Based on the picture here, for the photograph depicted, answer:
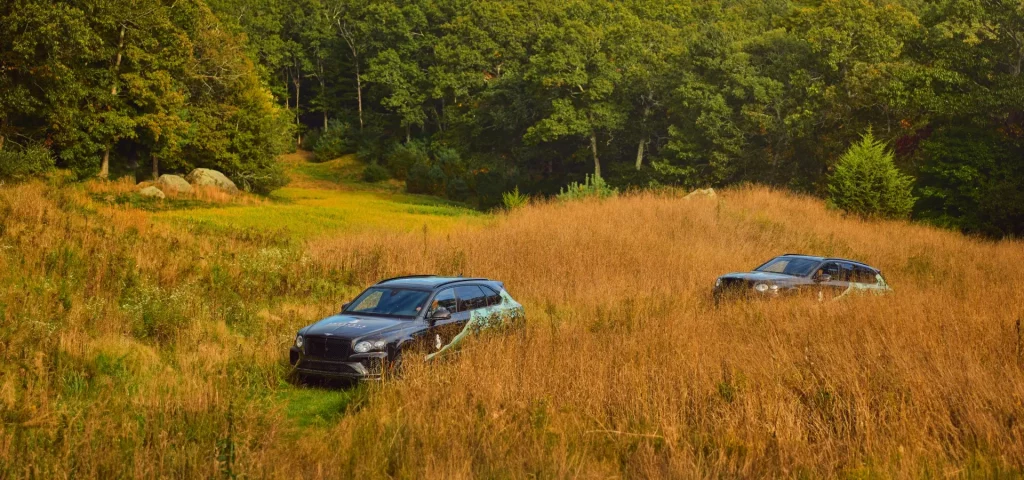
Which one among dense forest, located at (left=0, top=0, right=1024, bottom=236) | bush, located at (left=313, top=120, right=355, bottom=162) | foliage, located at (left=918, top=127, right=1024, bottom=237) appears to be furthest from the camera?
bush, located at (left=313, top=120, right=355, bottom=162)

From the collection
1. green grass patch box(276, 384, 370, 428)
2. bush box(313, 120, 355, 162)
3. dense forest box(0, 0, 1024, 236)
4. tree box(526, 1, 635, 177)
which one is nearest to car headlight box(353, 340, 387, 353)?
green grass patch box(276, 384, 370, 428)

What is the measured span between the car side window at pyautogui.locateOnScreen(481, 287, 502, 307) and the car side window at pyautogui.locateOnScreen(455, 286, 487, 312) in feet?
0.30

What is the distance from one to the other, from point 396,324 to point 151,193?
30826mm

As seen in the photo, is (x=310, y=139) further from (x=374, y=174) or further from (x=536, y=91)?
(x=536, y=91)

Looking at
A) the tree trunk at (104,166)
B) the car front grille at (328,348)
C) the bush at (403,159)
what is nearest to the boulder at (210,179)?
the tree trunk at (104,166)

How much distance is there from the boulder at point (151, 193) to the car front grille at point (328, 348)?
96.7 feet

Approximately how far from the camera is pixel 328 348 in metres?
12.6

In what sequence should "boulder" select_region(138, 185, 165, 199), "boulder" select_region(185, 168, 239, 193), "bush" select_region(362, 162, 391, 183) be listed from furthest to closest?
"bush" select_region(362, 162, 391, 183), "boulder" select_region(185, 168, 239, 193), "boulder" select_region(138, 185, 165, 199)


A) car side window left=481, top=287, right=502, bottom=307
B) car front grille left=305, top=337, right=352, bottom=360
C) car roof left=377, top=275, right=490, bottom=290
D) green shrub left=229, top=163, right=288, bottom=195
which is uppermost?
car roof left=377, top=275, right=490, bottom=290

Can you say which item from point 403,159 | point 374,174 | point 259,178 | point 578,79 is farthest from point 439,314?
point 403,159

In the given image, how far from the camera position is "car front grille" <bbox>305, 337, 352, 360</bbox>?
40.8 ft

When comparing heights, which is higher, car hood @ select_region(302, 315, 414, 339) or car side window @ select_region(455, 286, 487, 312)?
car side window @ select_region(455, 286, 487, 312)

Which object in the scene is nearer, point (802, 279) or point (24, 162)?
point (802, 279)

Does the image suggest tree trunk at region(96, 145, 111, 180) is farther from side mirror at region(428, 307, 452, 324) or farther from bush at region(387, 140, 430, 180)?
side mirror at region(428, 307, 452, 324)
